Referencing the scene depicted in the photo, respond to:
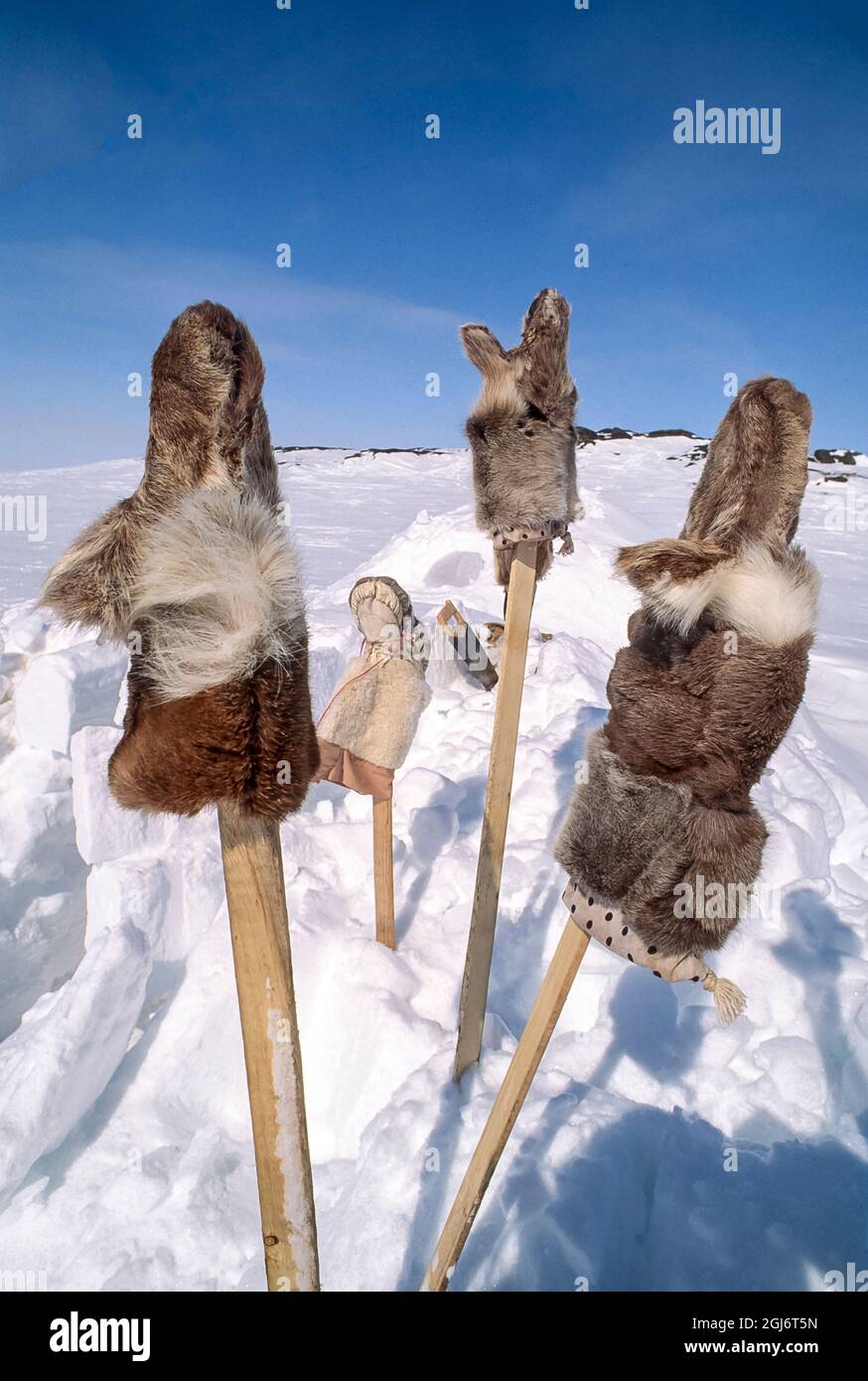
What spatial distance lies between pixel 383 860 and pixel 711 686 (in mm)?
1892

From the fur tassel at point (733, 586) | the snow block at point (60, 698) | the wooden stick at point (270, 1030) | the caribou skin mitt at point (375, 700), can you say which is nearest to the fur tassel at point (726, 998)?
the fur tassel at point (733, 586)

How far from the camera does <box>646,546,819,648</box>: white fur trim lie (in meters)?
1.37

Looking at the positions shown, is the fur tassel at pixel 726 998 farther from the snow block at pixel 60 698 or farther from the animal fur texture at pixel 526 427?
the snow block at pixel 60 698

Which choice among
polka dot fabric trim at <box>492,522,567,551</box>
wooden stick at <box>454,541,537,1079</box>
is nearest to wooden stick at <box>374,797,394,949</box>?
wooden stick at <box>454,541,537,1079</box>

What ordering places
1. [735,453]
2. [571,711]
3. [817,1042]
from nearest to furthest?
1. [735,453]
2. [817,1042]
3. [571,711]

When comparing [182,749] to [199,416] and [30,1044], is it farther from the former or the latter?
[30,1044]

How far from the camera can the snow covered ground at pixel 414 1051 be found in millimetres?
1996

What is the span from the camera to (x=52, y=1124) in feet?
7.70

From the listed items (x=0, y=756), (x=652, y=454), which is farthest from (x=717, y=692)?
(x=652, y=454)

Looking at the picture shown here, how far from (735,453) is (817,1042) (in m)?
2.19

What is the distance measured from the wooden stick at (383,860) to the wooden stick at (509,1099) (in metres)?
1.30

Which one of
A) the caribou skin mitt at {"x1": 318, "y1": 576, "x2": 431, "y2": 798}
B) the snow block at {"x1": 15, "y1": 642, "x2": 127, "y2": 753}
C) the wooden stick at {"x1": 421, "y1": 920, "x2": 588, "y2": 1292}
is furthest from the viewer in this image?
the snow block at {"x1": 15, "y1": 642, "x2": 127, "y2": 753}

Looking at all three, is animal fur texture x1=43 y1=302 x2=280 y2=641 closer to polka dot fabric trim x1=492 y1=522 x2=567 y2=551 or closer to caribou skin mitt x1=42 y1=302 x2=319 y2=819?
caribou skin mitt x1=42 y1=302 x2=319 y2=819

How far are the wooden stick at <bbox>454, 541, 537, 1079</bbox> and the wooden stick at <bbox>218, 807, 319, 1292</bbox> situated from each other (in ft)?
3.81
